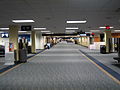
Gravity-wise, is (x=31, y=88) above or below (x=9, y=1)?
below

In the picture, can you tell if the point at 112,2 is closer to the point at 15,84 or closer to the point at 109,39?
the point at 15,84

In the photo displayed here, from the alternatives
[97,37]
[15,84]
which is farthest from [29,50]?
[15,84]

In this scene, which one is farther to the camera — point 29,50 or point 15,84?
point 29,50

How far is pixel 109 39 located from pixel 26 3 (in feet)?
60.8

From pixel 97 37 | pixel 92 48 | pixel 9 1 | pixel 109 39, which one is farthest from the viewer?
pixel 97 37

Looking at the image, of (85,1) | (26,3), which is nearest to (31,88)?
(26,3)

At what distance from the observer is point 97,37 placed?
35812mm

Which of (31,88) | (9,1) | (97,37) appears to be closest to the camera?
(31,88)

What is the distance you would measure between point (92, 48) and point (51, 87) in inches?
1028

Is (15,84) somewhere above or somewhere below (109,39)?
below

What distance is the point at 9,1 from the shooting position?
6.76 m

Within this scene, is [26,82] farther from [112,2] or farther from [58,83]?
[112,2]

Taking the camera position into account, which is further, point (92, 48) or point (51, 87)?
point (92, 48)

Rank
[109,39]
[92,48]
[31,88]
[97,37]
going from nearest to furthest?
[31,88], [109,39], [92,48], [97,37]
